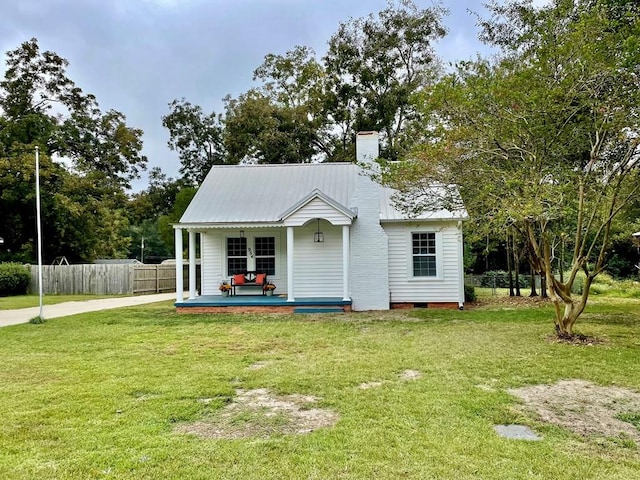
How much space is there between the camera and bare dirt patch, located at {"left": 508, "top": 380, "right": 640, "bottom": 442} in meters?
4.18

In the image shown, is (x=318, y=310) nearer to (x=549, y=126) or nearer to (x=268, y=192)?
(x=268, y=192)

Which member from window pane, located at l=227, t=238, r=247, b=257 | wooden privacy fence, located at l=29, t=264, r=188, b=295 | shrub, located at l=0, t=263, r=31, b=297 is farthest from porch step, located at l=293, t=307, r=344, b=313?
shrub, located at l=0, t=263, r=31, b=297

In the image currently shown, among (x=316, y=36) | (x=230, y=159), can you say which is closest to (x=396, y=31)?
(x=316, y=36)

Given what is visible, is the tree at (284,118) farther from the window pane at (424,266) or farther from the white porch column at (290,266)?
the window pane at (424,266)

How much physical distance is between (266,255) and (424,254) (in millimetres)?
5067

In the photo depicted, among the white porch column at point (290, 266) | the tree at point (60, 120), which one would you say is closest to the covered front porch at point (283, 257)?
the white porch column at point (290, 266)

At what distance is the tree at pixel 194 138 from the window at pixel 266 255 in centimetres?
1791

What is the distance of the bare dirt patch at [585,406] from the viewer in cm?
418

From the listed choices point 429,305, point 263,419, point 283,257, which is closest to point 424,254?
point 429,305

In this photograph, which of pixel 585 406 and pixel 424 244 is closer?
pixel 585 406

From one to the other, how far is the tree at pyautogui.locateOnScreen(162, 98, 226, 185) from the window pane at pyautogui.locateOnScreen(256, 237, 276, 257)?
58.7ft

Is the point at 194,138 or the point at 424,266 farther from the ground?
→ the point at 194,138

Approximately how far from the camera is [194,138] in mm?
32250

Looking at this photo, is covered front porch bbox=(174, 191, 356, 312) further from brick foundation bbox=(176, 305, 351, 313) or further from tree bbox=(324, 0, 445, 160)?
tree bbox=(324, 0, 445, 160)
